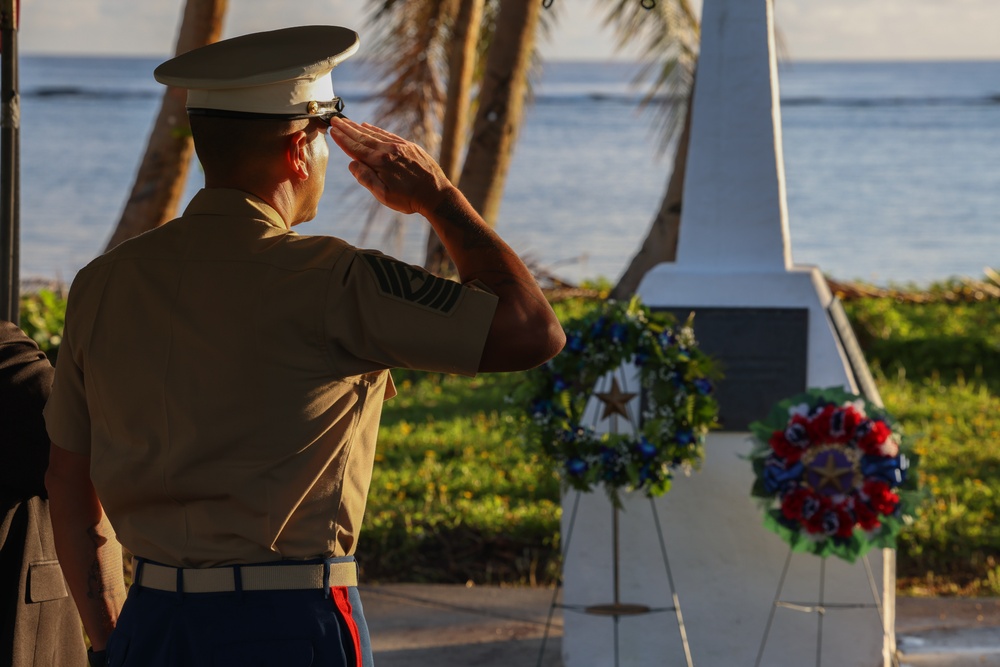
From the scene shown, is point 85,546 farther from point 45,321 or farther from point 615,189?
point 615,189

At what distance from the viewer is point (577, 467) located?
4.46 m

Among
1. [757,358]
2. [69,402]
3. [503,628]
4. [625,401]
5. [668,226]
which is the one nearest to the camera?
[69,402]

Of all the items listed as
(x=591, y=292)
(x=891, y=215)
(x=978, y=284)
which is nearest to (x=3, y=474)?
(x=591, y=292)

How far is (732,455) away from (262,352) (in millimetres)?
3126

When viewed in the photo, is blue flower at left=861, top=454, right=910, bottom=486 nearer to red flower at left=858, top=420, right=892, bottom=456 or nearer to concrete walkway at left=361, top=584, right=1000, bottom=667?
red flower at left=858, top=420, right=892, bottom=456

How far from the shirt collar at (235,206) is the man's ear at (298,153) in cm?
8

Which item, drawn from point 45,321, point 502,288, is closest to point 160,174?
point 45,321

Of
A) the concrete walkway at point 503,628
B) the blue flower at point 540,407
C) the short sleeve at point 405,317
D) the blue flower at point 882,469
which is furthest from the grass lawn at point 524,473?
the short sleeve at point 405,317

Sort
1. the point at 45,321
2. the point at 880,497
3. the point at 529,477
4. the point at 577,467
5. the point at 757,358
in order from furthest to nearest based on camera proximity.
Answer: the point at 45,321 → the point at 529,477 → the point at 757,358 → the point at 577,467 → the point at 880,497

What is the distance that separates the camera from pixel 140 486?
6.92 feet

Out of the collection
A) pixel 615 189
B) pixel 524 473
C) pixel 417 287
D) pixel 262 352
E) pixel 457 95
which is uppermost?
pixel 615 189

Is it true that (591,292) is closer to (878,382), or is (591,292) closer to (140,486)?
(878,382)

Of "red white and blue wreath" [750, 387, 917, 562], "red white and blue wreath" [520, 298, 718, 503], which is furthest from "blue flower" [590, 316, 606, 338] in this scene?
"red white and blue wreath" [750, 387, 917, 562]

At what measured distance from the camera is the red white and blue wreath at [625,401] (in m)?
4.45
